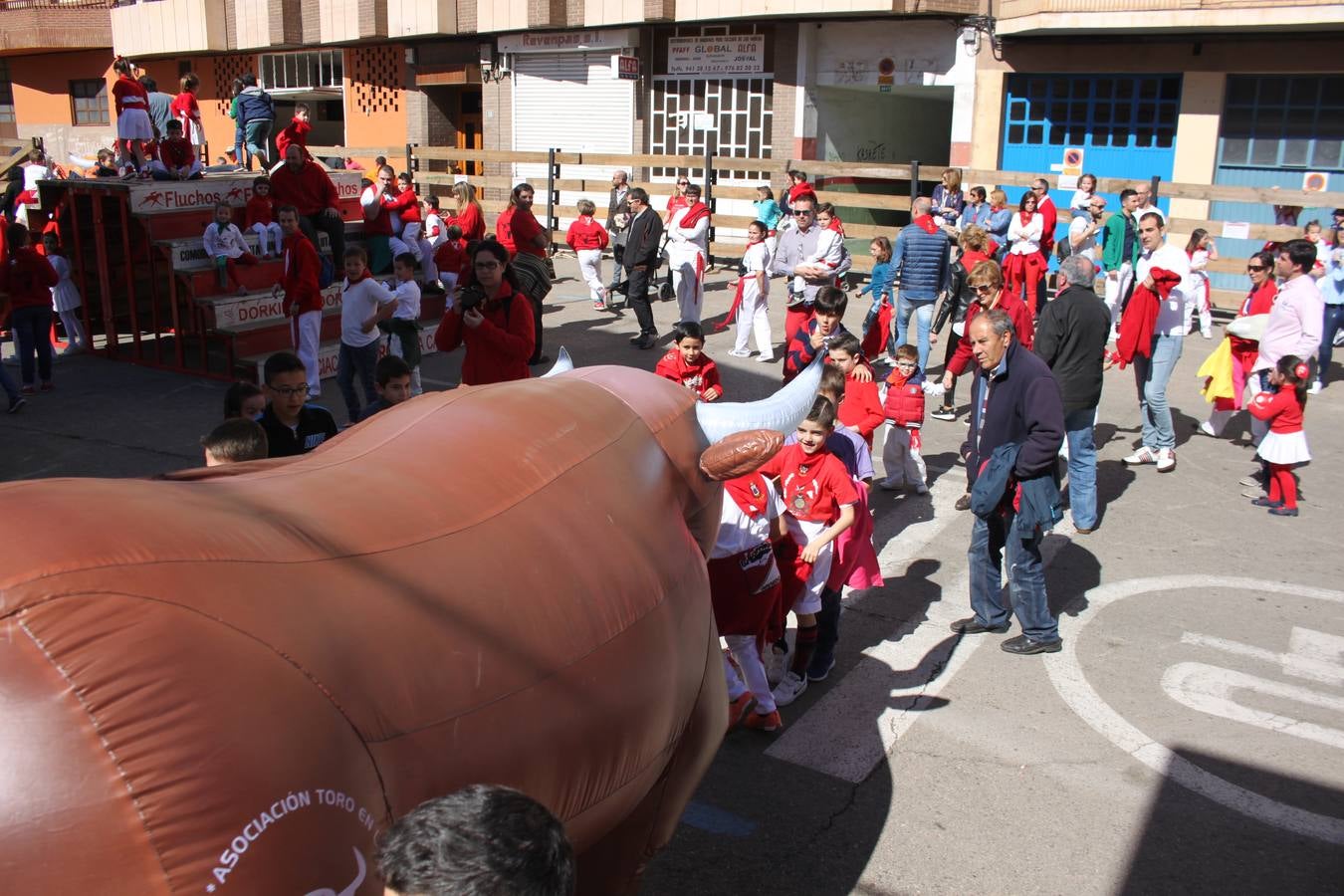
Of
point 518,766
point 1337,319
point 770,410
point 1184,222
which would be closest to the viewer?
point 518,766

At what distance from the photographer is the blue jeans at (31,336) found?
A: 1045 centimetres

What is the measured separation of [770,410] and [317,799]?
232 cm

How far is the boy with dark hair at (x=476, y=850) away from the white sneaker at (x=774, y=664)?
162 inches

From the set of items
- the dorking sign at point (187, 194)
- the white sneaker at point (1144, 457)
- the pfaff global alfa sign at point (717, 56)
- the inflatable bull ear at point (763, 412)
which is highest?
the pfaff global alfa sign at point (717, 56)

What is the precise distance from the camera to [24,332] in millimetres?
10562

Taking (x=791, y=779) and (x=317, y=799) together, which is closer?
(x=317, y=799)

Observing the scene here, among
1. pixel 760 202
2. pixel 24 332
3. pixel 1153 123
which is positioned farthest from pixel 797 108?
pixel 24 332

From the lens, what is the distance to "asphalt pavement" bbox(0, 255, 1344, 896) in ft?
14.2

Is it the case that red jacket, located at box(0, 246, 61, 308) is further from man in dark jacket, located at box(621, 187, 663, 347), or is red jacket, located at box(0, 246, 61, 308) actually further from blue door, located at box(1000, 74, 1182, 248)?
blue door, located at box(1000, 74, 1182, 248)

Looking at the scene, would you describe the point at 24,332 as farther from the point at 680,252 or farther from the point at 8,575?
the point at 8,575

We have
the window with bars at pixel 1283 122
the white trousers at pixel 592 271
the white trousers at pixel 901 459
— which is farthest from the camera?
the window with bars at pixel 1283 122

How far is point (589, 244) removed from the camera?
1558cm

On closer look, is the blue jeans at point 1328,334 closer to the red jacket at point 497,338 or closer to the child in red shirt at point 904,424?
the child in red shirt at point 904,424

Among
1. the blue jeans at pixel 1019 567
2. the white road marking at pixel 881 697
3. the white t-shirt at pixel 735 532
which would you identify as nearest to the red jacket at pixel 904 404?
the white road marking at pixel 881 697
